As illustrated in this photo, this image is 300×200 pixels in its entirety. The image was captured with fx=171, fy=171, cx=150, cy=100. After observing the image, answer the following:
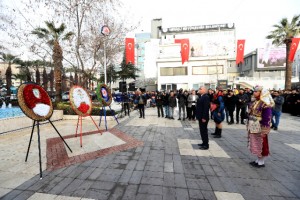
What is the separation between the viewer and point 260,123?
3.86 meters

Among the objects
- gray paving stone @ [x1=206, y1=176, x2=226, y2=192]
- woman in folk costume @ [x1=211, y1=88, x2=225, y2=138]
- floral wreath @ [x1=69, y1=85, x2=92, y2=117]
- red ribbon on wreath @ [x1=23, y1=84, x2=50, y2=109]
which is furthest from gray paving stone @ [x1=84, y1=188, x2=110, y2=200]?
woman in folk costume @ [x1=211, y1=88, x2=225, y2=138]

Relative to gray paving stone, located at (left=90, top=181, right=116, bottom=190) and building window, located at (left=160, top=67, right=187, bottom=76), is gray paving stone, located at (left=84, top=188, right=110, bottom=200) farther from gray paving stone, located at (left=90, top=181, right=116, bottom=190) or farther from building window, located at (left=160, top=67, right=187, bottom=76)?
building window, located at (left=160, top=67, right=187, bottom=76)

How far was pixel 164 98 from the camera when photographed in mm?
11031

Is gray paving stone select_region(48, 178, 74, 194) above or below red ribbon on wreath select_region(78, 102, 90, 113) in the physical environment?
below

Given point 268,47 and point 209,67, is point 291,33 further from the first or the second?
point 268,47

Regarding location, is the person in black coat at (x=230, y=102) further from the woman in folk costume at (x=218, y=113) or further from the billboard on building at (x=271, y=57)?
the billboard on building at (x=271, y=57)

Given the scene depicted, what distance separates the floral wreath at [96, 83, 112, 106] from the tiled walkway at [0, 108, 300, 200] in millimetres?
2210

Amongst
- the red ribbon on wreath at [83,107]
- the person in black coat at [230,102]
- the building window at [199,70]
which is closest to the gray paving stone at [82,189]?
the red ribbon on wreath at [83,107]

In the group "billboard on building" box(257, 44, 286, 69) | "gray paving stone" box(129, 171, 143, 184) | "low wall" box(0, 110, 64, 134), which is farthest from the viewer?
"billboard on building" box(257, 44, 286, 69)

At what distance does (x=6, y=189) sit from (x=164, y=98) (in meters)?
8.89

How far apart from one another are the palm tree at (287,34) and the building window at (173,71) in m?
15.9

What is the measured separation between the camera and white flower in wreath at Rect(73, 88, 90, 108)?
17.6 ft

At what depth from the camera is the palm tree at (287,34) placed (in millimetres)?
19172

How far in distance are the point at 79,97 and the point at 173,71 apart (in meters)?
30.0
